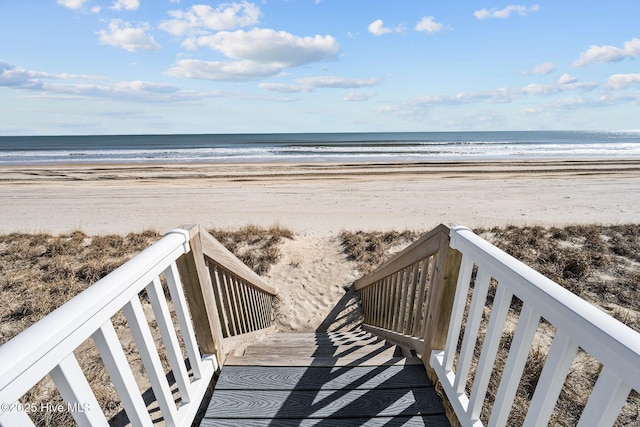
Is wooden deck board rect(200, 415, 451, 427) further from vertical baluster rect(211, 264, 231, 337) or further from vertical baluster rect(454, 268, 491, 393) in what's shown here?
vertical baluster rect(211, 264, 231, 337)

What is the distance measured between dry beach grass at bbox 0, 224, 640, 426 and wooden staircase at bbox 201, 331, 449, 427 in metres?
1.02

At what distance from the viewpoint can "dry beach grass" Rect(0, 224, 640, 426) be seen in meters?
3.08

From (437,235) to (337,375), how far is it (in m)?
1.32

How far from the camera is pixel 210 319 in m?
2.38

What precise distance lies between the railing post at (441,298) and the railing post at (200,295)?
5.27 feet

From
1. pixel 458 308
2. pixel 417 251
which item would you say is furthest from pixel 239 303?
pixel 458 308

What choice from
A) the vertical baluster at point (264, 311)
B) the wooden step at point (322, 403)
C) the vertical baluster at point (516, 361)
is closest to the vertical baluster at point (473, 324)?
the vertical baluster at point (516, 361)

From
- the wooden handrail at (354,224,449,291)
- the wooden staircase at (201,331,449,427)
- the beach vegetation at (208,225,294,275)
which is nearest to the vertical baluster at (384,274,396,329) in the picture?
the wooden handrail at (354,224,449,291)

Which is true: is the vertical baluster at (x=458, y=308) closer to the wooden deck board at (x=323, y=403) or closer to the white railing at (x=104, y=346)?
the wooden deck board at (x=323, y=403)

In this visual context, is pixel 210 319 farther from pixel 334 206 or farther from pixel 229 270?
pixel 334 206

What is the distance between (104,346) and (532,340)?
1660 mm

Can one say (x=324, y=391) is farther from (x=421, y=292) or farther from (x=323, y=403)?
(x=421, y=292)

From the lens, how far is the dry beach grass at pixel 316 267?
→ 308 cm

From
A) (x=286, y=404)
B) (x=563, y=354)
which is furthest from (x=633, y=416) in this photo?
(x=286, y=404)
